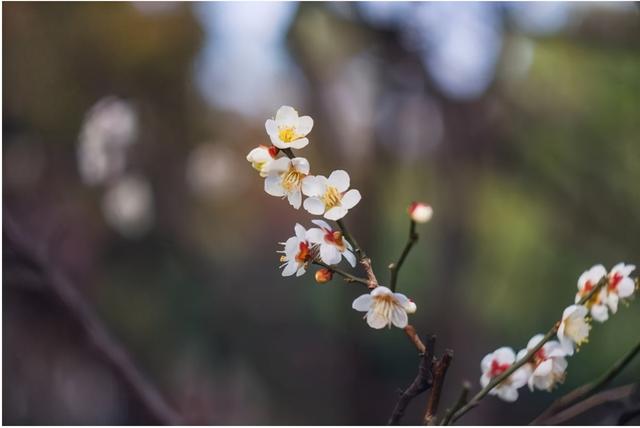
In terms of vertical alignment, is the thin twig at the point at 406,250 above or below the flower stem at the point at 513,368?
above

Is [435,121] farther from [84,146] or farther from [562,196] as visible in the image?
[84,146]

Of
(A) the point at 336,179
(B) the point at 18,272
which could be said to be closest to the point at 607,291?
(A) the point at 336,179

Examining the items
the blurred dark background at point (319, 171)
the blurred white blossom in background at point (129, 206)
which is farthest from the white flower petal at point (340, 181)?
the blurred white blossom in background at point (129, 206)

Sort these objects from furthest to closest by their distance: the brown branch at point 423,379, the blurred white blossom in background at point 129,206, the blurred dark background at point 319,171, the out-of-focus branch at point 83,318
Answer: the blurred white blossom in background at point 129,206
the blurred dark background at point 319,171
the out-of-focus branch at point 83,318
the brown branch at point 423,379

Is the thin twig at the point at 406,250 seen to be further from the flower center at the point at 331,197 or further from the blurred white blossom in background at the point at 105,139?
the blurred white blossom in background at the point at 105,139

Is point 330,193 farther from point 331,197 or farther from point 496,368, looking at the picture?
point 496,368

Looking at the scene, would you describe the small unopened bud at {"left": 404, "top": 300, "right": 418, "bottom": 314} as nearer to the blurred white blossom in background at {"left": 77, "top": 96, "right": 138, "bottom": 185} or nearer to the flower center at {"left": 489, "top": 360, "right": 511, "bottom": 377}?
the flower center at {"left": 489, "top": 360, "right": 511, "bottom": 377}
